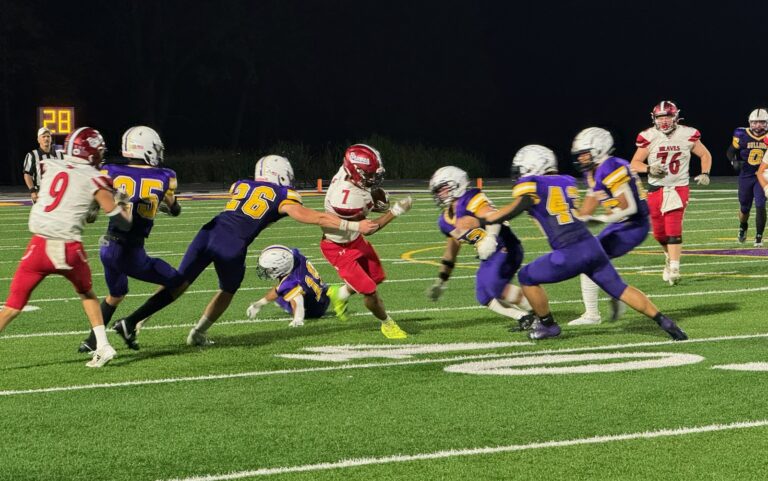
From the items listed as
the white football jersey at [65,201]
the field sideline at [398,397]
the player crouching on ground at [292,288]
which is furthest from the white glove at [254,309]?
the white football jersey at [65,201]

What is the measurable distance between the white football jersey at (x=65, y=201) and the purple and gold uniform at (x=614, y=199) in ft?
12.5

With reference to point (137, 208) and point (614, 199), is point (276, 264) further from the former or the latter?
point (614, 199)

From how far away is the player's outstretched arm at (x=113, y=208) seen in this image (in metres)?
8.57

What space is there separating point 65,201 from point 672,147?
315 inches

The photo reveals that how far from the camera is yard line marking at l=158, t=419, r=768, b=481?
5891mm

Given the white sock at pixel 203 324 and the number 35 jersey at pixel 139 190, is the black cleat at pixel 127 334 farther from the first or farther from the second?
the number 35 jersey at pixel 139 190

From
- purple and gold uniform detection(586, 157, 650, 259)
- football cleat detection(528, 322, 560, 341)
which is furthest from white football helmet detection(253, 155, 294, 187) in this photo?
purple and gold uniform detection(586, 157, 650, 259)

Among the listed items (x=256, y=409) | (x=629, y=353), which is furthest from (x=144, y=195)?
(x=629, y=353)

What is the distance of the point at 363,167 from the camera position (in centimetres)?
1021

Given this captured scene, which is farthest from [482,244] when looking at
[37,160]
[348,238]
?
[37,160]

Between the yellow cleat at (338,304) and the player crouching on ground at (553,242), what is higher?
the player crouching on ground at (553,242)

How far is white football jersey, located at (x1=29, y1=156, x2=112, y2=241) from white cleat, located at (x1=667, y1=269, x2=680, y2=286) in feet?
21.9

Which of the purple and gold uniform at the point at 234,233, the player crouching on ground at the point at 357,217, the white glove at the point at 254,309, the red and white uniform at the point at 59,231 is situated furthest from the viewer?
the white glove at the point at 254,309

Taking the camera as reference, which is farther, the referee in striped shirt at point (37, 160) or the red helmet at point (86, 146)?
the referee in striped shirt at point (37, 160)
